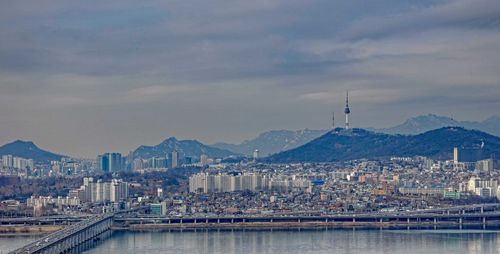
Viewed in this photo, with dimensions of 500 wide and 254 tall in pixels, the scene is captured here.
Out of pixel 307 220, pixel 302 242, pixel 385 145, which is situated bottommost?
pixel 302 242

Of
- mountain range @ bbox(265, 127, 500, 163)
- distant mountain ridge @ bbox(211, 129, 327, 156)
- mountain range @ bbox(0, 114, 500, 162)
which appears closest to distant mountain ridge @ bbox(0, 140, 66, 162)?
mountain range @ bbox(0, 114, 500, 162)

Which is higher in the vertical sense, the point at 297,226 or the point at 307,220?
the point at 307,220

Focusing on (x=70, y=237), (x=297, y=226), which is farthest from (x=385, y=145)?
(x=70, y=237)

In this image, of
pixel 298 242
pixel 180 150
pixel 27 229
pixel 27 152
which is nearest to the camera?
pixel 298 242

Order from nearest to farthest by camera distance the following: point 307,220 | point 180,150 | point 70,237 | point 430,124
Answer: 1. point 70,237
2. point 307,220
3. point 180,150
4. point 430,124

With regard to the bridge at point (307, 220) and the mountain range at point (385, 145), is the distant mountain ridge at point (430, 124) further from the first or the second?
→ the bridge at point (307, 220)

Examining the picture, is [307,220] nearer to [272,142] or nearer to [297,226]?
[297,226]

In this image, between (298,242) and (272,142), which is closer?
(298,242)

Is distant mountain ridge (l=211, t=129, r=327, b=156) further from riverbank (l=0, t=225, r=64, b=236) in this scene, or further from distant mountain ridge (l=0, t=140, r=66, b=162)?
riverbank (l=0, t=225, r=64, b=236)
